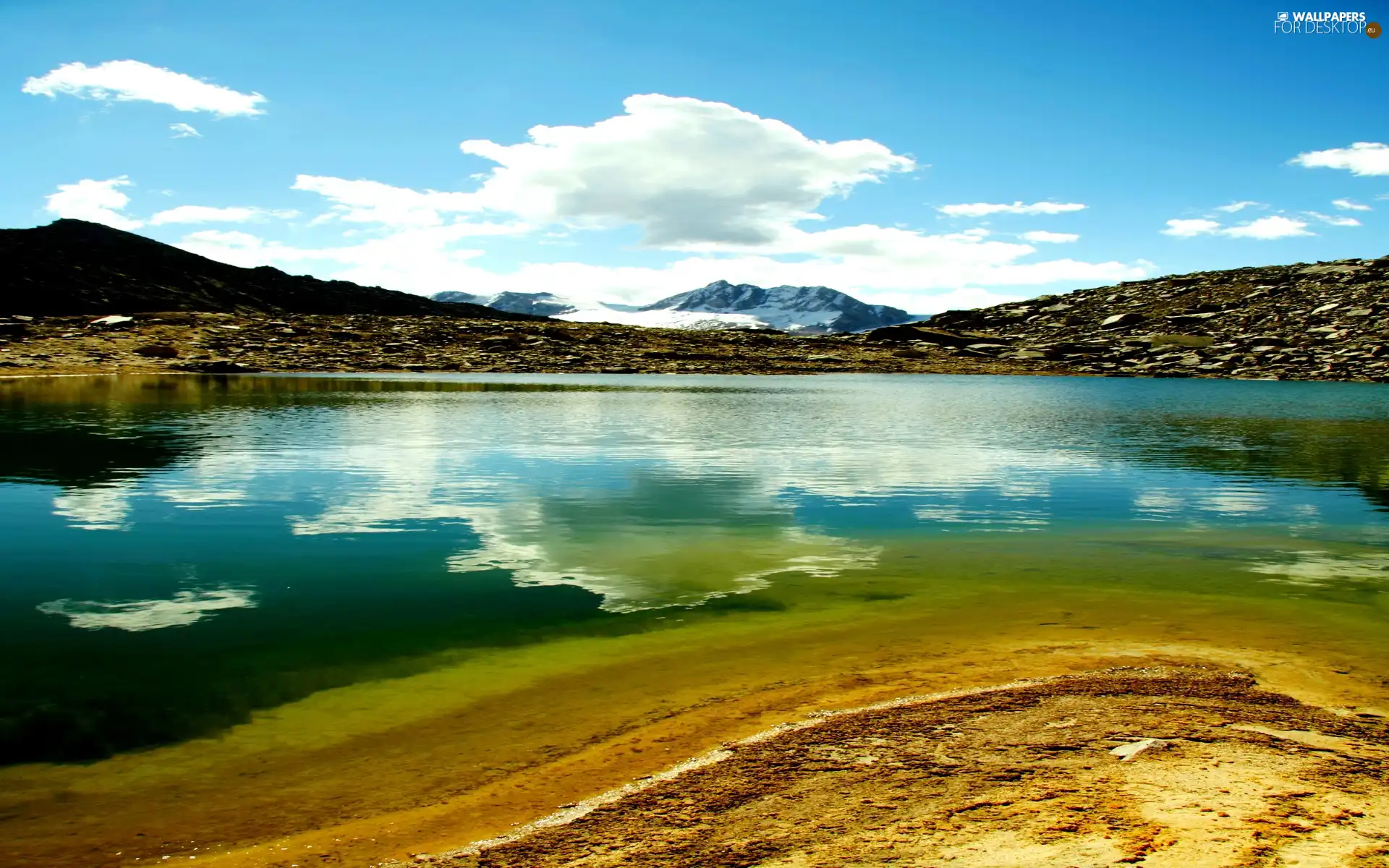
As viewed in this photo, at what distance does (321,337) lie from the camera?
194875mm

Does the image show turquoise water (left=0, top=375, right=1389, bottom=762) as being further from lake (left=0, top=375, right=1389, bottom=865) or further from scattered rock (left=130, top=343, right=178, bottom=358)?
scattered rock (left=130, top=343, right=178, bottom=358)

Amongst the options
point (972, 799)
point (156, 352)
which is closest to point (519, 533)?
point (972, 799)

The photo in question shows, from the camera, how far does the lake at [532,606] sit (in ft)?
30.3

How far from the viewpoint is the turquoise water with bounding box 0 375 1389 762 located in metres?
13.4

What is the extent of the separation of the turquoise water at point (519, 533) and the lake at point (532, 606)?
0.13 metres

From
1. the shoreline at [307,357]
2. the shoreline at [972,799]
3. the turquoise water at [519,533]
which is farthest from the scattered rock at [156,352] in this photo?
the shoreline at [972,799]

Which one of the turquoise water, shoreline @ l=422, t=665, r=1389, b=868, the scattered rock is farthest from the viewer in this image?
the scattered rock

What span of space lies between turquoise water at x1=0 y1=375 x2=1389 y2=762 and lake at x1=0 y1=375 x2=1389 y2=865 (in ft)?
0.43

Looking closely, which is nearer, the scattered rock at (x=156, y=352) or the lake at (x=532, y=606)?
the lake at (x=532, y=606)

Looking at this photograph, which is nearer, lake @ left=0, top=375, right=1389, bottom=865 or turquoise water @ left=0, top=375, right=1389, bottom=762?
lake @ left=0, top=375, right=1389, bottom=865

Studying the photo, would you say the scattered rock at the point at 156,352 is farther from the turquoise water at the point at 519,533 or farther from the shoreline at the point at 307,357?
the turquoise water at the point at 519,533

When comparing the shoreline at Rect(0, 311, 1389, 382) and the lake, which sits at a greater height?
the shoreline at Rect(0, 311, 1389, 382)

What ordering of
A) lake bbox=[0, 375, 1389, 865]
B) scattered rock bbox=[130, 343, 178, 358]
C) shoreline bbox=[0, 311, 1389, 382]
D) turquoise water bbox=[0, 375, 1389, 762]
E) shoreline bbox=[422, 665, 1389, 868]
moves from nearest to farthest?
shoreline bbox=[422, 665, 1389, 868] < lake bbox=[0, 375, 1389, 865] < turquoise water bbox=[0, 375, 1389, 762] < shoreline bbox=[0, 311, 1389, 382] < scattered rock bbox=[130, 343, 178, 358]

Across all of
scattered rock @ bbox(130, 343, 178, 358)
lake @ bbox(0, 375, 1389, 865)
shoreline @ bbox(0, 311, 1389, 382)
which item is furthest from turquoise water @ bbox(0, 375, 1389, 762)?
scattered rock @ bbox(130, 343, 178, 358)
